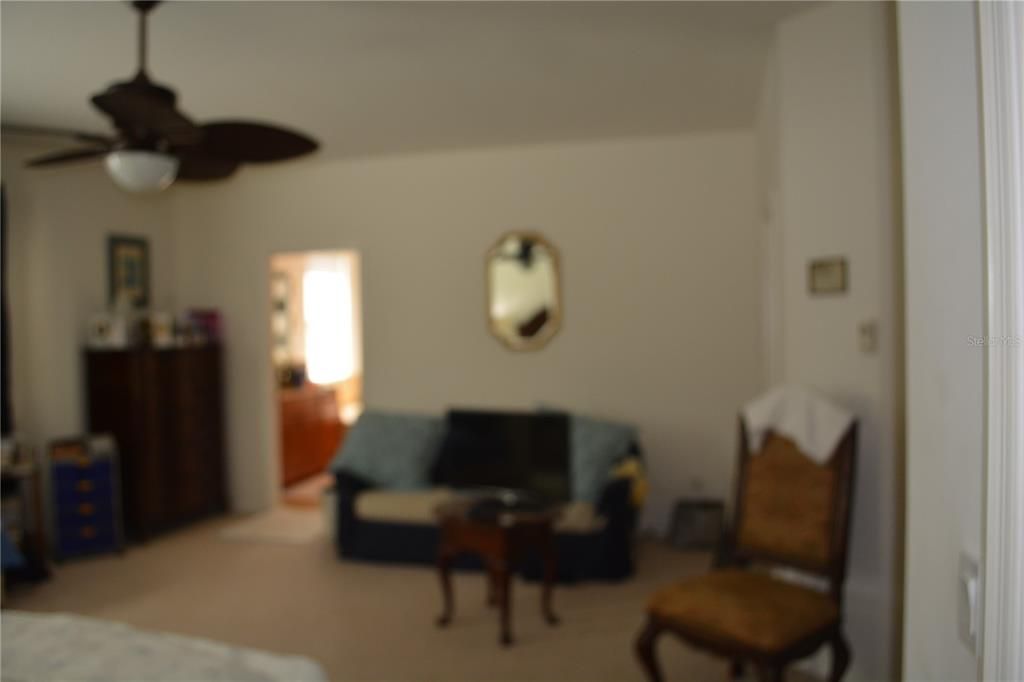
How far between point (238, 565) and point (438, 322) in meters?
2.06

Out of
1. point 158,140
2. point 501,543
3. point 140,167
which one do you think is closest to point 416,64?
point 158,140

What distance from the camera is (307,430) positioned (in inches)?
259

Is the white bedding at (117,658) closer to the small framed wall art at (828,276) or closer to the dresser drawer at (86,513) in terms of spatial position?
the small framed wall art at (828,276)

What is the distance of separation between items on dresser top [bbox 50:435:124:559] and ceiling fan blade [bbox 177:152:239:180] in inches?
95.2

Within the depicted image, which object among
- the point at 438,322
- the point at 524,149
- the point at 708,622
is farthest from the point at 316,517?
the point at 708,622

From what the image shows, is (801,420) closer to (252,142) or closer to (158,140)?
(252,142)

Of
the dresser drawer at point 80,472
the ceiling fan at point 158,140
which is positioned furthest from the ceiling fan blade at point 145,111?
the dresser drawer at point 80,472

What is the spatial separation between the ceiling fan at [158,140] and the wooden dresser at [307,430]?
3712 mm

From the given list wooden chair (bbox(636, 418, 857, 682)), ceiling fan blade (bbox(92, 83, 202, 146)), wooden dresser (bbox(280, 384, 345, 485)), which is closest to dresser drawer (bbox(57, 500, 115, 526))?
wooden dresser (bbox(280, 384, 345, 485))

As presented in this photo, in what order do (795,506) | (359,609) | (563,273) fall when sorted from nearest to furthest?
(795,506)
(359,609)
(563,273)

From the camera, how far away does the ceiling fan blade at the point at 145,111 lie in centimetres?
200

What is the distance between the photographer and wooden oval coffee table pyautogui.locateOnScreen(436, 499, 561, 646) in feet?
10.8

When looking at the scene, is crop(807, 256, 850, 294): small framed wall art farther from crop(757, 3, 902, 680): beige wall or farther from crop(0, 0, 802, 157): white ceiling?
crop(0, 0, 802, 157): white ceiling

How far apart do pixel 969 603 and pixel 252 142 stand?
2400 millimetres
